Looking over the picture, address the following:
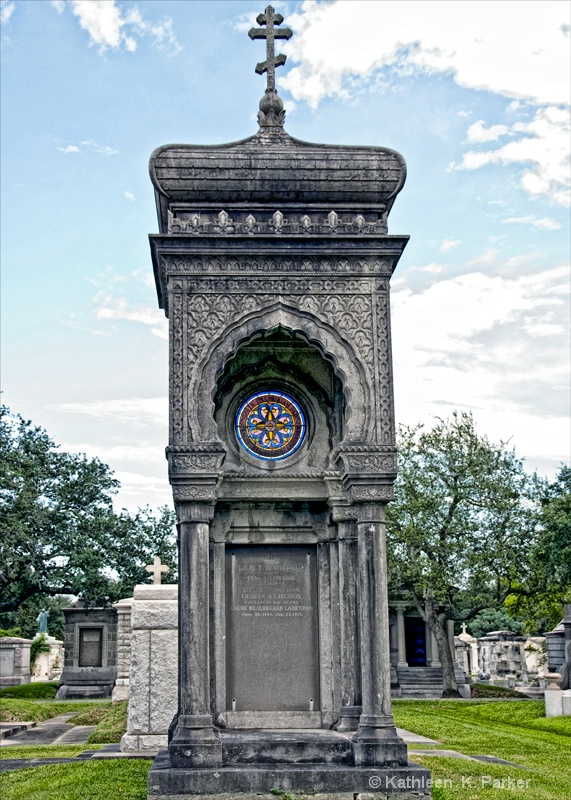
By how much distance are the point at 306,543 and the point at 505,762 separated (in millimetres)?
5307

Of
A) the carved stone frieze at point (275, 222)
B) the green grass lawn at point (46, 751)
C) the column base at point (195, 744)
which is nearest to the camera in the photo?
the column base at point (195, 744)

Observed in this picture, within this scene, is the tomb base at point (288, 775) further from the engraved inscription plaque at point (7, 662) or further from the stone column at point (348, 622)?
the engraved inscription plaque at point (7, 662)

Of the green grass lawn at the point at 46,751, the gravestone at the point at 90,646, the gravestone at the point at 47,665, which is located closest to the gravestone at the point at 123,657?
the green grass lawn at the point at 46,751

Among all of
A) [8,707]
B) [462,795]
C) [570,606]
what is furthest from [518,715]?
[462,795]

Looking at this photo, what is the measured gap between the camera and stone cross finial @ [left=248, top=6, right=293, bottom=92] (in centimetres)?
1188

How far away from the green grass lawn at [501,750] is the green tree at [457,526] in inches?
313

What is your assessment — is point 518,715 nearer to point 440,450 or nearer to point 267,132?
point 440,450

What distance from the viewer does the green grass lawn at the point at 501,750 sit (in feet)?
35.0

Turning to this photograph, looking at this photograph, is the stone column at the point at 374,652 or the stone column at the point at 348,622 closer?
the stone column at the point at 374,652

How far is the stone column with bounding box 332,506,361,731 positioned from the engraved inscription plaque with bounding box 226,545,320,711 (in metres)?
0.43

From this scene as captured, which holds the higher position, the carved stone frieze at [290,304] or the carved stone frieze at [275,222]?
the carved stone frieze at [275,222]

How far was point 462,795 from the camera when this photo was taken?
1008 centimetres

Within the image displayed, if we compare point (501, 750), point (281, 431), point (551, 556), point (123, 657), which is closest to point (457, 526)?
point (551, 556)

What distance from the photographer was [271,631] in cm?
1091
